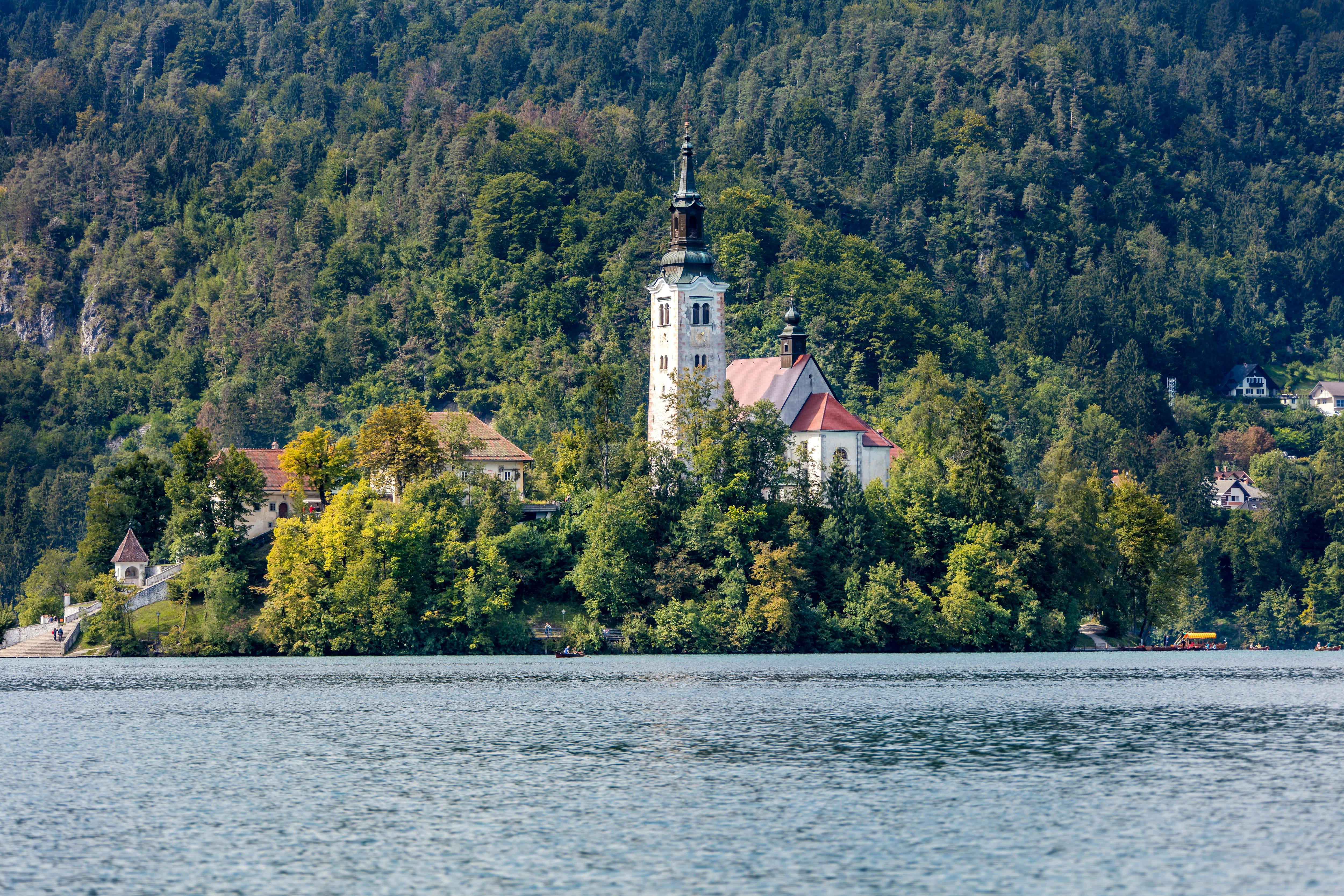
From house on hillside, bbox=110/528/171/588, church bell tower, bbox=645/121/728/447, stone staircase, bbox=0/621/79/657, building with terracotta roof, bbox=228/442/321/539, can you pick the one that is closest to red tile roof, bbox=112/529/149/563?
house on hillside, bbox=110/528/171/588

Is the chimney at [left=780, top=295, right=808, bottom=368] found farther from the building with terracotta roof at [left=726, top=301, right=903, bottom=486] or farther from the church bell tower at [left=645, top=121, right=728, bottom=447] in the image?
the church bell tower at [left=645, top=121, right=728, bottom=447]

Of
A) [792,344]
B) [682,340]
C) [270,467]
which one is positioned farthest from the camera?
[792,344]

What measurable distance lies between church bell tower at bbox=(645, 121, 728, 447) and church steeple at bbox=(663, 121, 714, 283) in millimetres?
41

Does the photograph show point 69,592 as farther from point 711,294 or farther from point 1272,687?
point 1272,687

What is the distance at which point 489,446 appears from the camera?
12175 centimetres

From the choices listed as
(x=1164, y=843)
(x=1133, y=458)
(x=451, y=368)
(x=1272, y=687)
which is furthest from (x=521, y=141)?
(x=1164, y=843)

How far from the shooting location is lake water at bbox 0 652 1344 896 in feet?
99.9

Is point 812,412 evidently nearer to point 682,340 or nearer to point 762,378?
point 762,378

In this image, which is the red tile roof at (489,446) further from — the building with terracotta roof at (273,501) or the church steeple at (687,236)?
the church steeple at (687,236)

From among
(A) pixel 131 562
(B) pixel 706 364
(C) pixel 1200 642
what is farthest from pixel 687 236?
(C) pixel 1200 642

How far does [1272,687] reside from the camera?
74.7 metres

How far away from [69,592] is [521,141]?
312 feet

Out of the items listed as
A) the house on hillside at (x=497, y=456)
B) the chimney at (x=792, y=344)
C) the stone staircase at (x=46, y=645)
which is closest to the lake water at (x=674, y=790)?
the stone staircase at (x=46, y=645)

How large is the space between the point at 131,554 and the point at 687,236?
138 ft
